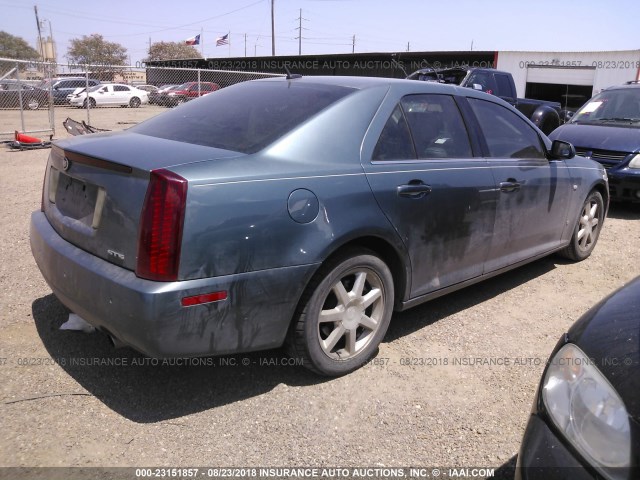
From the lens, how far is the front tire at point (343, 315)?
2826mm

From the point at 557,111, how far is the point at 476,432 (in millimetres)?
12075

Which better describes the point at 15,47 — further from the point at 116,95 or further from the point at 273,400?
the point at 273,400

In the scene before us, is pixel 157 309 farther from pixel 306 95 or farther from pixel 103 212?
pixel 306 95

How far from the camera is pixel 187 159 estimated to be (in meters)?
2.58

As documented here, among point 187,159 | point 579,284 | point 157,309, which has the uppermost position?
point 187,159

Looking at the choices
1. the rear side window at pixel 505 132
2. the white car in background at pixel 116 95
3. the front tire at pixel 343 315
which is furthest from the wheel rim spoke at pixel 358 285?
the white car in background at pixel 116 95

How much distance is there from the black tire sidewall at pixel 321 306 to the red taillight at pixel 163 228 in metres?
0.78

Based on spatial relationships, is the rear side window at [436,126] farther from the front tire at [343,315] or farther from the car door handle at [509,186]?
the front tire at [343,315]

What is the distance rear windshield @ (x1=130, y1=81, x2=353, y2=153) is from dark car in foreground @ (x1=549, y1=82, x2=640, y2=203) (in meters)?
5.55

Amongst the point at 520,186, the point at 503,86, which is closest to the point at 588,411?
the point at 520,186

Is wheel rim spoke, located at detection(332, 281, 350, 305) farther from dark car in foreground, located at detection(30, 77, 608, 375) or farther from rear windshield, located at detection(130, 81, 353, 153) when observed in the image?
rear windshield, located at detection(130, 81, 353, 153)

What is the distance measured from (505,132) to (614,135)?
14.5 ft

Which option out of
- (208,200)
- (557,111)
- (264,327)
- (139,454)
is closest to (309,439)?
(264,327)

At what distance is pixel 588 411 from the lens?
1.63 meters
